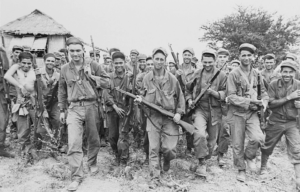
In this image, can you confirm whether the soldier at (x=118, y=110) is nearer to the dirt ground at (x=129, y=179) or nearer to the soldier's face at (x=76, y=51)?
the dirt ground at (x=129, y=179)

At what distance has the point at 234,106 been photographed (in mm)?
5445

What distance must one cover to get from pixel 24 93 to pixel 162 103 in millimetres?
2968

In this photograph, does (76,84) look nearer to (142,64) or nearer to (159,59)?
(159,59)

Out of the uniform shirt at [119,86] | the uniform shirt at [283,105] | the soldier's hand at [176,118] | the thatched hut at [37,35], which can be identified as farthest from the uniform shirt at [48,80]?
the thatched hut at [37,35]

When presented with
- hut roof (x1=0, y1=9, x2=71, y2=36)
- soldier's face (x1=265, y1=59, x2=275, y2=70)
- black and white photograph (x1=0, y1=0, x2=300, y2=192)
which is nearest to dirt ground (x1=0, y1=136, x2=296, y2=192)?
black and white photograph (x1=0, y1=0, x2=300, y2=192)

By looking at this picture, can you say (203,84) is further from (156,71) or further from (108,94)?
(108,94)

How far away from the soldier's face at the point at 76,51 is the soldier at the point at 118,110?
1.01 meters

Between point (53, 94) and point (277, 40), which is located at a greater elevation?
point (277, 40)

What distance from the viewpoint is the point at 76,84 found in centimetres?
504

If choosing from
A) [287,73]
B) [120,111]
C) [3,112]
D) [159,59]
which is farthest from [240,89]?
[3,112]

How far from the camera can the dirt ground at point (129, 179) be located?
4902mm

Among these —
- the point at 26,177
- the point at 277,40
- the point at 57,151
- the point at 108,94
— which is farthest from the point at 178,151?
the point at 277,40

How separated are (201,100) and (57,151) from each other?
3.33 meters

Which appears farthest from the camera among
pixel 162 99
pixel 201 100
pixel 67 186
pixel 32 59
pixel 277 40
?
pixel 277 40
